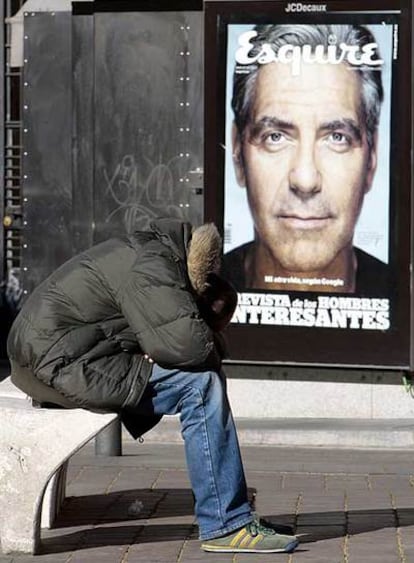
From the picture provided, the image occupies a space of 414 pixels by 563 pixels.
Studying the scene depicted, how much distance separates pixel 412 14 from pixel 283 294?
6.26 feet

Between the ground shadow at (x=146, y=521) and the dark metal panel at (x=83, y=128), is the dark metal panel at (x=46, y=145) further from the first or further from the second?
the ground shadow at (x=146, y=521)

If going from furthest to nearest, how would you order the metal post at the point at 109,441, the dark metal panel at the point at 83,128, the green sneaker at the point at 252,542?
the dark metal panel at the point at 83,128
the metal post at the point at 109,441
the green sneaker at the point at 252,542

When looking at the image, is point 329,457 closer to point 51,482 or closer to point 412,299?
point 412,299

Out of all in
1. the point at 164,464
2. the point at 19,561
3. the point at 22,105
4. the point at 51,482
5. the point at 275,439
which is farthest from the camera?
the point at 22,105

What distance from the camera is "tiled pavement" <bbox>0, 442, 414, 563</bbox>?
633 centimetres

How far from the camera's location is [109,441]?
8.71 m

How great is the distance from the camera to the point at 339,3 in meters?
9.58

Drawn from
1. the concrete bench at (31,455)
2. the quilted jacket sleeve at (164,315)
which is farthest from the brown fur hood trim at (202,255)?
the concrete bench at (31,455)

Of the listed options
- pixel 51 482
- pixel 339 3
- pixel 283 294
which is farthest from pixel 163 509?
pixel 339 3

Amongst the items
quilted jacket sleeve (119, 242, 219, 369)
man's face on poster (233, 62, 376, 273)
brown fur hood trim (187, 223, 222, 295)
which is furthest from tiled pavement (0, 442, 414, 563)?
man's face on poster (233, 62, 376, 273)

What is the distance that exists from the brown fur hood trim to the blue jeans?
15.3 inches

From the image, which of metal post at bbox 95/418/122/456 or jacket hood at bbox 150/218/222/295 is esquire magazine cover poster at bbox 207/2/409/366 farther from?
jacket hood at bbox 150/218/222/295

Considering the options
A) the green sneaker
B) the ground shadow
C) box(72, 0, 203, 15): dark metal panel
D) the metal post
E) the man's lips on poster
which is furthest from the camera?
box(72, 0, 203, 15): dark metal panel

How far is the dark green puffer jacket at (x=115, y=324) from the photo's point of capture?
19.6 ft
